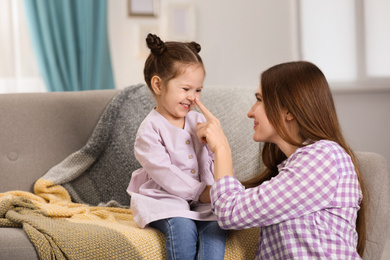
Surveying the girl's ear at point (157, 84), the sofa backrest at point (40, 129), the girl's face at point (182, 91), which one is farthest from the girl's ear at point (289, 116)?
the sofa backrest at point (40, 129)

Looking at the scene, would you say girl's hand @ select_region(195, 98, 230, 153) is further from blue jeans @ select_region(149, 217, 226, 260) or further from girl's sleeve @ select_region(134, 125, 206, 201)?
blue jeans @ select_region(149, 217, 226, 260)

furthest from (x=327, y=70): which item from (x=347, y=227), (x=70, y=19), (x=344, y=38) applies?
(x=347, y=227)

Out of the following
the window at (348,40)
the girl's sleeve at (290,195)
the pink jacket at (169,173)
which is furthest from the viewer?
the window at (348,40)

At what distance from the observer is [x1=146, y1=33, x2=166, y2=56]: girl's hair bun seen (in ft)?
6.13

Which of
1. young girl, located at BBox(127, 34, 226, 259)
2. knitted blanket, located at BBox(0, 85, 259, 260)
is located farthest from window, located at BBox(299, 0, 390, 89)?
young girl, located at BBox(127, 34, 226, 259)

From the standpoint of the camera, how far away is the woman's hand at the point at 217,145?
1650 millimetres

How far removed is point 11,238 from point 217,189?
66 cm

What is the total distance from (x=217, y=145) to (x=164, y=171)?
0.68 feet

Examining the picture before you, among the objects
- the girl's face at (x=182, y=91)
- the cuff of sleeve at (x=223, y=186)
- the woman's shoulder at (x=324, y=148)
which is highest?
the girl's face at (x=182, y=91)

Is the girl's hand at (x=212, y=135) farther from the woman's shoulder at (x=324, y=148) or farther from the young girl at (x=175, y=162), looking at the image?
the woman's shoulder at (x=324, y=148)

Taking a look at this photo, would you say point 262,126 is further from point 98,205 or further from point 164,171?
point 98,205

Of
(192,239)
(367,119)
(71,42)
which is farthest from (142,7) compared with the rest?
(192,239)

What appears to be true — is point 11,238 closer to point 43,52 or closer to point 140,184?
point 140,184

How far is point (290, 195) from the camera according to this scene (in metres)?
1.53
